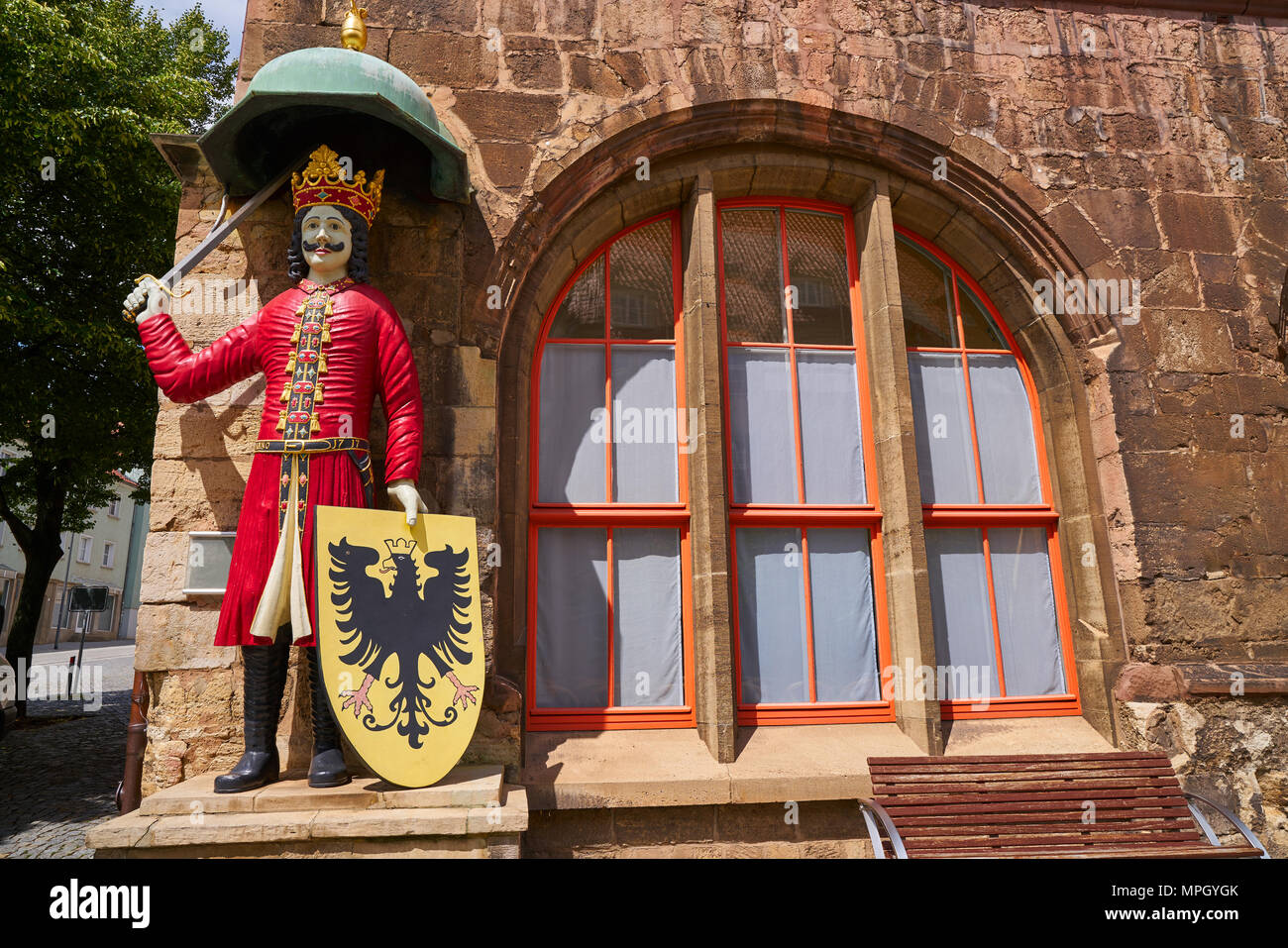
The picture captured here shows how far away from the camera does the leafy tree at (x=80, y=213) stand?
7973 mm

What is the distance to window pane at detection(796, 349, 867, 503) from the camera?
187 inches

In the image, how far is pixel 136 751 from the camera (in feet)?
11.8

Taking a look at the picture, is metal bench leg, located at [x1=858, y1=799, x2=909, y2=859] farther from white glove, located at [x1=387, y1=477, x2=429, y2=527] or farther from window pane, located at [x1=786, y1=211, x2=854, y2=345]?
window pane, located at [x1=786, y1=211, x2=854, y2=345]

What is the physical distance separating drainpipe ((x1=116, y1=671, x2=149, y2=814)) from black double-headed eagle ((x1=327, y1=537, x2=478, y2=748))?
4.70 ft

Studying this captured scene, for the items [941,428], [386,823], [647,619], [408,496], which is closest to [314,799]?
[386,823]

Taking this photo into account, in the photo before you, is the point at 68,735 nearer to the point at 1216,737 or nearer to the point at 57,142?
the point at 57,142

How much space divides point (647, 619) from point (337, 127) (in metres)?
3.22

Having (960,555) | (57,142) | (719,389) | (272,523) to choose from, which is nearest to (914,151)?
(719,389)

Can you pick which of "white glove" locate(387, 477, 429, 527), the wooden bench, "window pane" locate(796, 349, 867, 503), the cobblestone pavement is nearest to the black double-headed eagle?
"white glove" locate(387, 477, 429, 527)

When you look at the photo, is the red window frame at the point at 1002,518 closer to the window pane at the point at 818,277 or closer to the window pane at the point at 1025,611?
the window pane at the point at 1025,611

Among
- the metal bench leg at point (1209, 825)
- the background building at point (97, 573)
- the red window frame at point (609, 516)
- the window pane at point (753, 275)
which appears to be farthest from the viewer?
the background building at point (97, 573)

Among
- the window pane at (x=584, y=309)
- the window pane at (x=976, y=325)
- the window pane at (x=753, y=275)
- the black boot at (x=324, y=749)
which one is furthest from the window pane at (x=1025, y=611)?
the black boot at (x=324, y=749)

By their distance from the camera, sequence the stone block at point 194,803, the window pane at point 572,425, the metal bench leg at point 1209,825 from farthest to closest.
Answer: the window pane at point 572,425 → the metal bench leg at point 1209,825 → the stone block at point 194,803

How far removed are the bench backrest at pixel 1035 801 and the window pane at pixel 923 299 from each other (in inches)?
107
